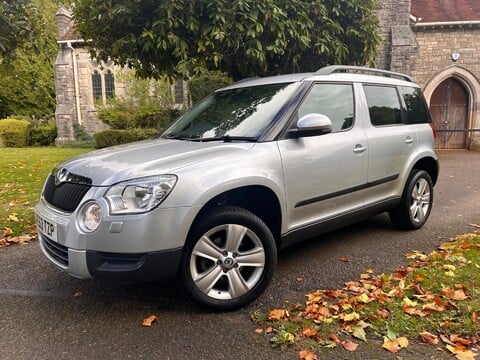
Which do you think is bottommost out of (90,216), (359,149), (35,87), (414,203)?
(414,203)

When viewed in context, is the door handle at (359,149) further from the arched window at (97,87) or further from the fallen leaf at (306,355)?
the arched window at (97,87)

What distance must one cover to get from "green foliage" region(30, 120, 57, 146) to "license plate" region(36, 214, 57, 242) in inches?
784

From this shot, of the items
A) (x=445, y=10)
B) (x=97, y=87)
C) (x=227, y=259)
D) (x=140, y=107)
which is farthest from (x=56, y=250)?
(x=445, y=10)

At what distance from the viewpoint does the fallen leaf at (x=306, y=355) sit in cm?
251

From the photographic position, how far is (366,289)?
3416 mm

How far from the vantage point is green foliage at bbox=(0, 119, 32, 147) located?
67.3 ft

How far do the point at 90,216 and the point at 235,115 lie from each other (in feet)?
5.61

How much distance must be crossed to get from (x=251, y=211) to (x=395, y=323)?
140 cm

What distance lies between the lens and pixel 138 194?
9.02 feet

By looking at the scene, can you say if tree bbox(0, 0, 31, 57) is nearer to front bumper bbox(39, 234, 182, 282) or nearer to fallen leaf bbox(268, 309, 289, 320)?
front bumper bbox(39, 234, 182, 282)

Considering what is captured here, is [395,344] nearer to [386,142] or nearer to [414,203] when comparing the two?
[386,142]

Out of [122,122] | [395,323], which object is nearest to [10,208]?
[395,323]

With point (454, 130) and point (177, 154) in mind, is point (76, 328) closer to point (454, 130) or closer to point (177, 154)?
point (177, 154)

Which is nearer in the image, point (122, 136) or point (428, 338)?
point (428, 338)
